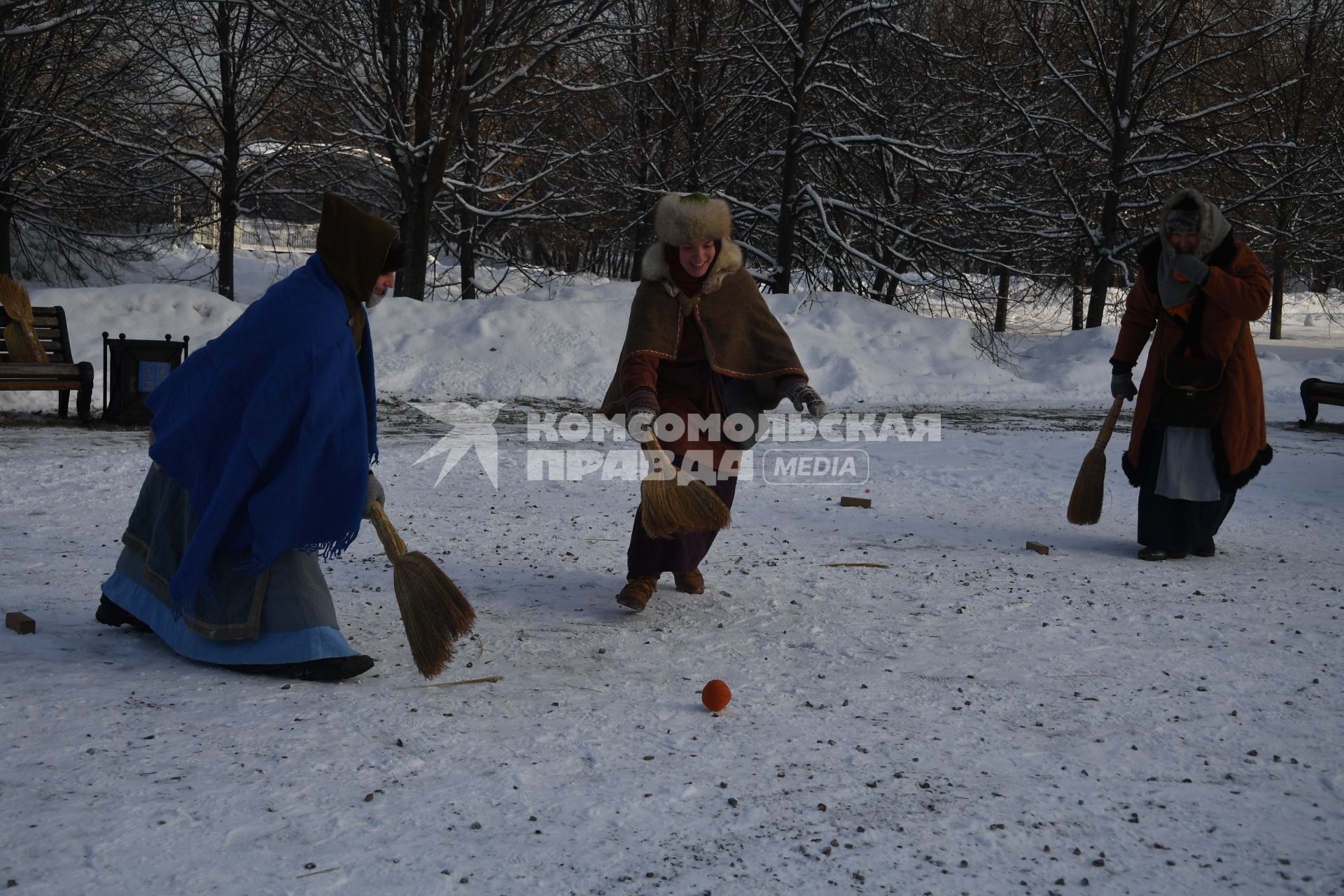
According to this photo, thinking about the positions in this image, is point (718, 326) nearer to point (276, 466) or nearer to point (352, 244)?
point (352, 244)

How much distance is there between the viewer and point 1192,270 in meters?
6.20

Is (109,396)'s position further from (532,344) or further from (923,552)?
(923,552)

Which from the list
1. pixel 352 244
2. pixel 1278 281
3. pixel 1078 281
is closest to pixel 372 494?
pixel 352 244

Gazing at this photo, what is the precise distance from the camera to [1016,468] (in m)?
9.37

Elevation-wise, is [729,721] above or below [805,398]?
below

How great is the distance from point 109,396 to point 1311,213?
19776 mm

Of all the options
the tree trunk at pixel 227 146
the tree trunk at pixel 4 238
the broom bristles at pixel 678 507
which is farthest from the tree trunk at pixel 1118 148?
the tree trunk at pixel 4 238

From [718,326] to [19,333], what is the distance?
27.0 feet

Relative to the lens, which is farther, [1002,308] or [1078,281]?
[1002,308]

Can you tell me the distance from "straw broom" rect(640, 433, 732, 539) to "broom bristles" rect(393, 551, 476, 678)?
108 cm

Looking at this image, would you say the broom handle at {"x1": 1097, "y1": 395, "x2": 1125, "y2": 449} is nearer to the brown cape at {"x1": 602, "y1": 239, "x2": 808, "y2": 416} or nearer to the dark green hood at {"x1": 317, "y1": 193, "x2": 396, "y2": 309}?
the brown cape at {"x1": 602, "y1": 239, "x2": 808, "y2": 416}

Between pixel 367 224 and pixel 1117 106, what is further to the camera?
pixel 1117 106

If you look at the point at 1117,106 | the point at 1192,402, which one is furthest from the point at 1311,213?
the point at 1192,402

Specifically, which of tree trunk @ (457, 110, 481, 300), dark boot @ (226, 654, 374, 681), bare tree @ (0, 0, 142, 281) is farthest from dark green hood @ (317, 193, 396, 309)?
tree trunk @ (457, 110, 481, 300)
